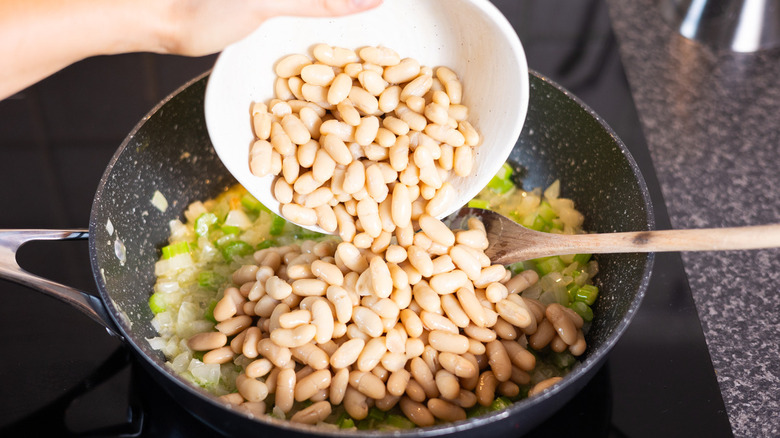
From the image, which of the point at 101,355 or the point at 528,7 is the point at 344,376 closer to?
the point at 101,355

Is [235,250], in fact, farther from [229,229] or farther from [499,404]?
[499,404]

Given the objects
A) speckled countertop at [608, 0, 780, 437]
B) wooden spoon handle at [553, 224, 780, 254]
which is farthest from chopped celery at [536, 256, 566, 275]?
speckled countertop at [608, 0, 780, 437]

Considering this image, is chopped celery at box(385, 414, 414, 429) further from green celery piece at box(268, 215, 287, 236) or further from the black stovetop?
green celery piece at box(268, 215, 287, 236)

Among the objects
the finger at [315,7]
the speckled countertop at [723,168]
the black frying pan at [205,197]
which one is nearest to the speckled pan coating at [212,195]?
the black frying pan at [205,197]

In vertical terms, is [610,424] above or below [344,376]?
below

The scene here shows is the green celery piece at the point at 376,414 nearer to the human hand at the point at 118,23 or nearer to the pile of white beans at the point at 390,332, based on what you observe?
the pile of white beans at the point at 390,332

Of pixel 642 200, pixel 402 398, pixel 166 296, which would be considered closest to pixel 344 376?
pixel 402 398

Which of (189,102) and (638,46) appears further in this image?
(638,46)
